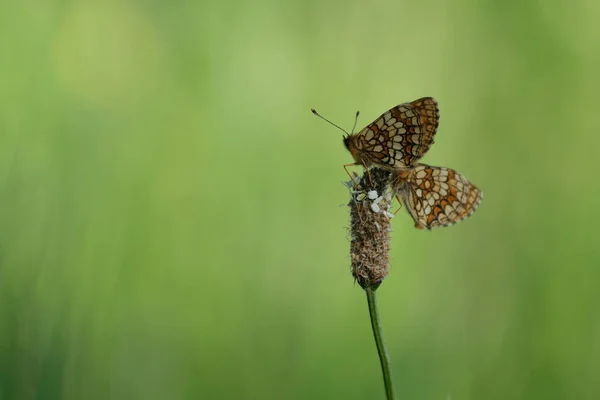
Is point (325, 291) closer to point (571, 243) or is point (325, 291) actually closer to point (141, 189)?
point (141, 189)

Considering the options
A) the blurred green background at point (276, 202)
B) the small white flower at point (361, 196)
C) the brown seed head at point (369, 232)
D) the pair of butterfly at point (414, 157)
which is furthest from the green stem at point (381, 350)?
the blurred green background at point (276, 202)

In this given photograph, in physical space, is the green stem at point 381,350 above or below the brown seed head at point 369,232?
below

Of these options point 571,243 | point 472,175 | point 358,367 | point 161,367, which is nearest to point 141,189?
point 161,367

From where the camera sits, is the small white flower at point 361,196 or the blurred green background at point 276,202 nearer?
the small white flower at point 361,196

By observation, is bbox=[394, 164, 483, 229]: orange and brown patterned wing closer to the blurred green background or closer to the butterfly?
the butterfly

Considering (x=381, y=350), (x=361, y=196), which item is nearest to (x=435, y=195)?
(x=361, y=196)

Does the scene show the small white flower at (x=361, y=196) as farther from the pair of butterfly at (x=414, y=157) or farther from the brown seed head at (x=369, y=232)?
the pair of butterfly at (x=414, y=157)

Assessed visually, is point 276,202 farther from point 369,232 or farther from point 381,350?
point 381,350

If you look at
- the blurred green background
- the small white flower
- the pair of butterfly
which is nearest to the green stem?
the small white flower
